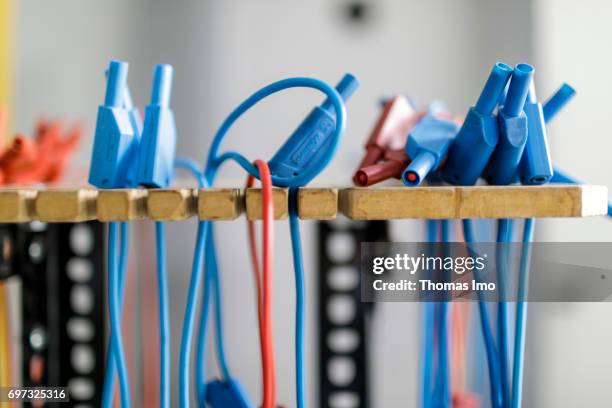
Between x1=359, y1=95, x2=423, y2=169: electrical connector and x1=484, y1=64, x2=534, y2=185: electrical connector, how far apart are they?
0.48ft

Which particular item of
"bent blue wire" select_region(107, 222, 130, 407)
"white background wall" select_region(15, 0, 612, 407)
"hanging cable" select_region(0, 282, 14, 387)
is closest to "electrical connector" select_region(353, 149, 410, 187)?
"bent blue wire" select_region(107, 222, 130, 407)

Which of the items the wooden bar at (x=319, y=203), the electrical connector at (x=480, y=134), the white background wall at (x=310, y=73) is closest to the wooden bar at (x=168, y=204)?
the wooden bar at (x=319, y=203)

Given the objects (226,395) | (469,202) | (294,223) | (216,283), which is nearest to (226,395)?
(226,395)

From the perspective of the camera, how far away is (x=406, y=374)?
161 cm

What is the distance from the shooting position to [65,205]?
1.59ft

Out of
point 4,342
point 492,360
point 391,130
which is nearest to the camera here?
point 492,360

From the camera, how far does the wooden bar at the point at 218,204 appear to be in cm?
48

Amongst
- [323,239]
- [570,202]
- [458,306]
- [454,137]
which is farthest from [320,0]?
[570,202]

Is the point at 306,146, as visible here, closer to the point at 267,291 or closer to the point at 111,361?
the point at 267,291

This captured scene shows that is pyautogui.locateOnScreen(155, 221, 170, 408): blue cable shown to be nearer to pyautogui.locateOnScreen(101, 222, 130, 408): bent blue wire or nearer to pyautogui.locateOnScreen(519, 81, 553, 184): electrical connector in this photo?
pyautogui.locateOnScreen(101, 222, 130, 408): bent blue wire

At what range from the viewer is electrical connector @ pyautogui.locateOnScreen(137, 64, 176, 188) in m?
0.53

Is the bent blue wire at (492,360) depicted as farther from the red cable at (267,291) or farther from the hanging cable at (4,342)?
the hanging cable at (4,342)

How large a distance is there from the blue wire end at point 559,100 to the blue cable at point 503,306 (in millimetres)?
122

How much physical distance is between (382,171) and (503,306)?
176 millimetres
